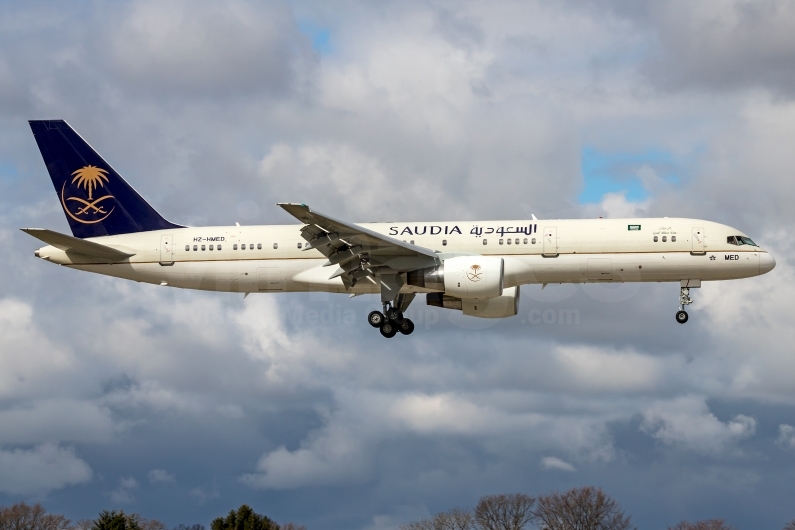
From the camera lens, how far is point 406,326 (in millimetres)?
51062

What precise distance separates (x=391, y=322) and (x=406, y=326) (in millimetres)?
718

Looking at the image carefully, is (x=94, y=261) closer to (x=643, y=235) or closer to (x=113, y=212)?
(x=113, y=212)

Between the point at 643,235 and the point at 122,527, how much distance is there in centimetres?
3923

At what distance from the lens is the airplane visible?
48.1 metres

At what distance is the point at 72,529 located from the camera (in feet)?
306

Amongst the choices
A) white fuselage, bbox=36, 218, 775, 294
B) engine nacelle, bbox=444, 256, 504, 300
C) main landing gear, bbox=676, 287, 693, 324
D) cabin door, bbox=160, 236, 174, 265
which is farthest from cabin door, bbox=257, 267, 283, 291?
main landing gear, bbox=676, 287, 693, 324

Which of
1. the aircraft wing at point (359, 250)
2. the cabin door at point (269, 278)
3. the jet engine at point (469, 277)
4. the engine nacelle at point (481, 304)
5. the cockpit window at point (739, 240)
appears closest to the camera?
the aircraft wing at point (359, 250)

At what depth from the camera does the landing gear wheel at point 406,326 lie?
167 ft

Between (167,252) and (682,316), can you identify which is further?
(167,252)

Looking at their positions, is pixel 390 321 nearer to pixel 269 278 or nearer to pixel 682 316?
pixel 269 278

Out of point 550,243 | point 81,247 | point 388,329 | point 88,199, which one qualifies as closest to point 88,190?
point 88,199

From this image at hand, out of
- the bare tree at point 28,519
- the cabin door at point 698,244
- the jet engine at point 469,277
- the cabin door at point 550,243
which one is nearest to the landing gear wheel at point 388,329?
the jet engine at point 469,277

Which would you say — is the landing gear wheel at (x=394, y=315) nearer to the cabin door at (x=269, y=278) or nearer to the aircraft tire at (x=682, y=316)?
the cabin door at (x=269, y=278)

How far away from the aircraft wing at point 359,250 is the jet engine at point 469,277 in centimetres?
63
